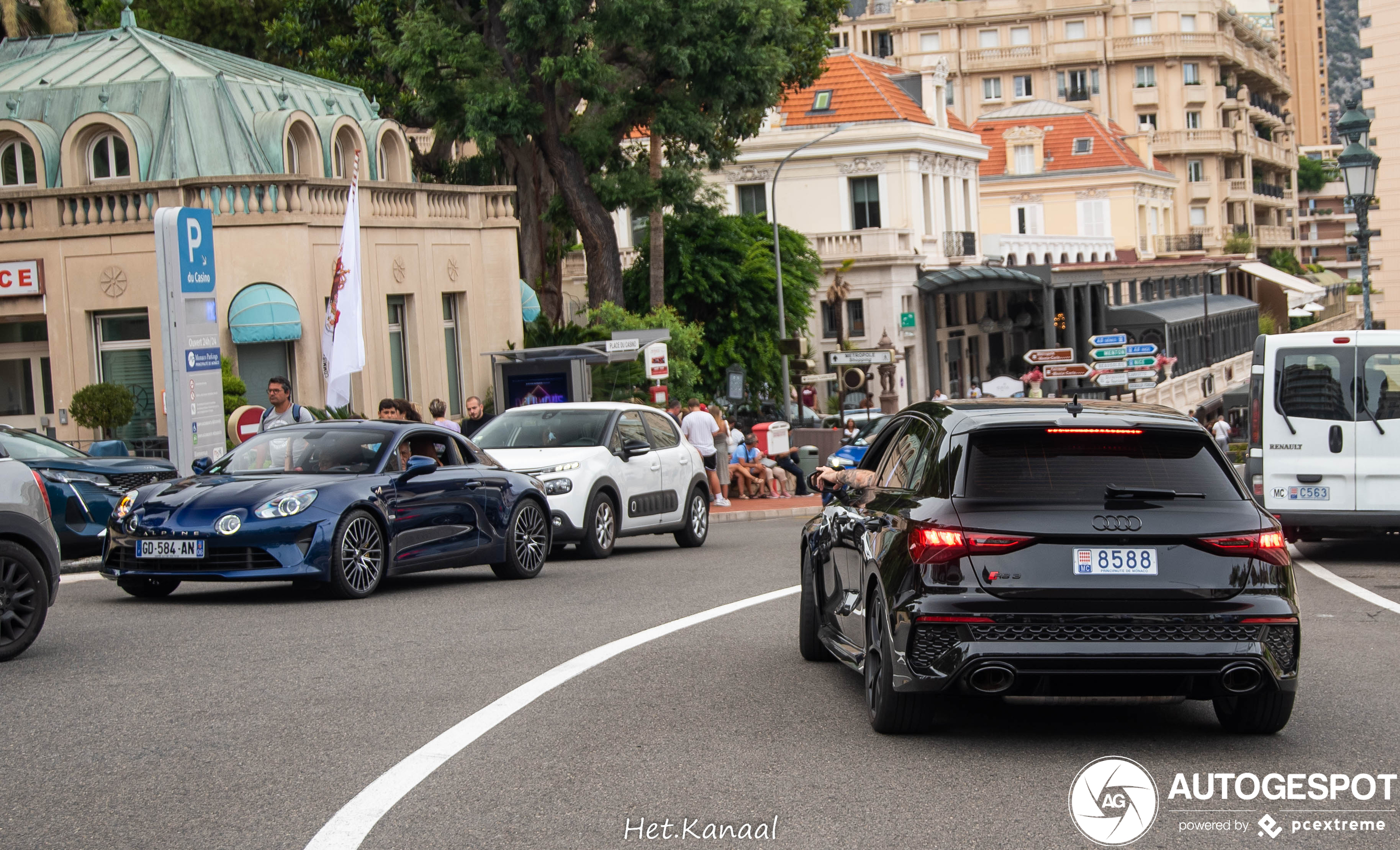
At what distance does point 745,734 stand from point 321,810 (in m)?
2.05

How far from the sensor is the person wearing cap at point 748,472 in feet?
104

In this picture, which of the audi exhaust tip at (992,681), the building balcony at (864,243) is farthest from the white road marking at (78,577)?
the building balcony at (864,243)

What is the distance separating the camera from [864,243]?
5972 centimetres

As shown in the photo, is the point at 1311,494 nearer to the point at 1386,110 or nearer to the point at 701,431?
the point at 701,431

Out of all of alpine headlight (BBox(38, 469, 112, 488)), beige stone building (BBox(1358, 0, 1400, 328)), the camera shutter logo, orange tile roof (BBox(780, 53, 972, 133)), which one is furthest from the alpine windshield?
orange tile roof (BBox(780, 53, 972, 133))

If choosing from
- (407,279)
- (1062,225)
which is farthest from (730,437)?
(1062,225)

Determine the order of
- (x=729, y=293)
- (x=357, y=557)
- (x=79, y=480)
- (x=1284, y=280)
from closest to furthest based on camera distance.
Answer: (x=357, y=557) < (x=79, y=480) < (x=729, y=293) < (x=1284, y=280)

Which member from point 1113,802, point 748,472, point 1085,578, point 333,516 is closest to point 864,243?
point 748,472

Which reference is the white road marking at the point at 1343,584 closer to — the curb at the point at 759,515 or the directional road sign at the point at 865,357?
the curb at the point at 759,515

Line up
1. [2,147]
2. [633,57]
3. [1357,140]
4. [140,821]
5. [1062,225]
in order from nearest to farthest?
[140,821], [1357,140], [2,147], [633,57], [1062,225]

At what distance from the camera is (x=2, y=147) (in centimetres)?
3042

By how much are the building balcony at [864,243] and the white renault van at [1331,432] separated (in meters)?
43.3

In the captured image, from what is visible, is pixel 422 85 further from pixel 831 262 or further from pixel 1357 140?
pixel 831 262

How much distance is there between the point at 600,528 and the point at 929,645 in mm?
10767
